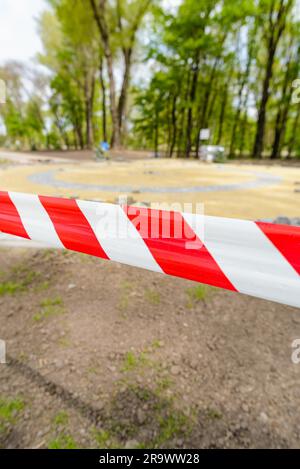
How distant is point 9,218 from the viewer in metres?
1.81

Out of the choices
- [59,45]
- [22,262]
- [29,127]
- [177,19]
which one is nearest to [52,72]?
[59,45]

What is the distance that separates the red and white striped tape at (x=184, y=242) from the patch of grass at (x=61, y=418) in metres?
0.86

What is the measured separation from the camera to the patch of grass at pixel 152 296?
223 cm

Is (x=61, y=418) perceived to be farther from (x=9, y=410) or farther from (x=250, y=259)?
(x=250, y=259)

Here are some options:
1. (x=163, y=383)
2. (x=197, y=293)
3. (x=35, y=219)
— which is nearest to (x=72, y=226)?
(x=35, y=219)

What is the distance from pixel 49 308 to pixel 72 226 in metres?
0.98

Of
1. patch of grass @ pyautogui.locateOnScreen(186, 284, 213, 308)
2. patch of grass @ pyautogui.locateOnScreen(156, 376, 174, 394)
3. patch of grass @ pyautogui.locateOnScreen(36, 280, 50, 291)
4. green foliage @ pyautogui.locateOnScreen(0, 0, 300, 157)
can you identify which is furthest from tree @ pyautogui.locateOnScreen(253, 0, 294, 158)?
patch of grass @ pyautogui.locateOnScreen(156, 376, 174, 394)

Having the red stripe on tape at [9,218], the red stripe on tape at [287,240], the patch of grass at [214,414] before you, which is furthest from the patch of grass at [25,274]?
the red stripe on tape at [287,240]

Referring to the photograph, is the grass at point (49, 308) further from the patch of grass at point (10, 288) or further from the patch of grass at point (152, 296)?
the patch of grass at point (152, 296)

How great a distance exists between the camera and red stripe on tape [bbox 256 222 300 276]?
1031 millimetres

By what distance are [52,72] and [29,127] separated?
11.5m

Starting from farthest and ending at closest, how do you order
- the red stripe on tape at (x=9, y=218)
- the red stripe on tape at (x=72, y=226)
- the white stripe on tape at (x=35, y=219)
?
the red stripe on tape at (x=9, y=218)
the white stripe on tape at (x=35, y=219)
the red stripe on tape at (x=72, y=226)

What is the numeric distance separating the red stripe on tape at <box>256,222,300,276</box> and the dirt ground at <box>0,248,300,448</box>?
0.90 meters

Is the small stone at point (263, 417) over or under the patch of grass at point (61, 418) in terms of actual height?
over
